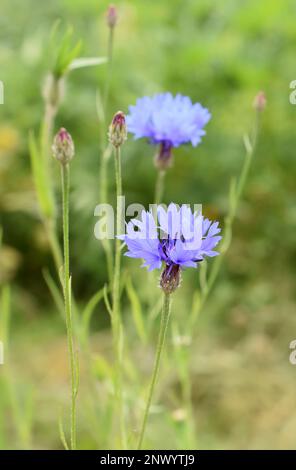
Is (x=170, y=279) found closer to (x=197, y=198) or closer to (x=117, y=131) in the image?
(x=117, y=131)

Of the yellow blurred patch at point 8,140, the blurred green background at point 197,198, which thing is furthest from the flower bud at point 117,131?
the yellow blurred patch at point 8,140

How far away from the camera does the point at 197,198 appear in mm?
1572

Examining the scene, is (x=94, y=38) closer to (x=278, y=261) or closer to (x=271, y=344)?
(x=278, y=261)

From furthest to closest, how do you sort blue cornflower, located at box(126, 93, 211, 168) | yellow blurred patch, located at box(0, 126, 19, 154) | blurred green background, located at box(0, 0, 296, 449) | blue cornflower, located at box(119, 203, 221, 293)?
yellow blurred patch, located at box(0, 126, 19, 154) → blurred green background, located at box(0, 0, 296, 449) → blue cornflower, located at box(126, 93, 211, 168) → blue cornflower, located at box(119, 203, 221, 293)

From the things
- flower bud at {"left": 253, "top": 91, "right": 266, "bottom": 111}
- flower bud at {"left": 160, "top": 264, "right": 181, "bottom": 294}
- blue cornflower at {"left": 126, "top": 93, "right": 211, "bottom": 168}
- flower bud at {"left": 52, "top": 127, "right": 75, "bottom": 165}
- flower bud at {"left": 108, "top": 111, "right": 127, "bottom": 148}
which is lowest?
flower bud at {"left": 160, "top": 264, "right": 181, "bottom": 294}

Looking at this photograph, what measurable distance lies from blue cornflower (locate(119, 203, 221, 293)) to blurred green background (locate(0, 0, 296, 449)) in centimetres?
80

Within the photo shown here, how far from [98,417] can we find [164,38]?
109 cm

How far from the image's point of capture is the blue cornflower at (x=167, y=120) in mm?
690

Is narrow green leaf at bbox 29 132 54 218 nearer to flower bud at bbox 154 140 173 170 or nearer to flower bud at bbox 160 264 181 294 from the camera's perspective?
flower bud at bbox 154 140 173 170

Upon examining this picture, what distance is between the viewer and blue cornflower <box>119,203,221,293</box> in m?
0.50

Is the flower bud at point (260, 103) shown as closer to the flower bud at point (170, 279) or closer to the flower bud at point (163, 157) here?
the flower bud at point (163, 157)

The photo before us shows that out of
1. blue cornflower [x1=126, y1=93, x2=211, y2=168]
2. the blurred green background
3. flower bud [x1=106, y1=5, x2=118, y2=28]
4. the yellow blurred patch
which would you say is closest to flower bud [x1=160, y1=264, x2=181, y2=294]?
blue cornflower [x1=126, y1=93, x2=211, y2=168]

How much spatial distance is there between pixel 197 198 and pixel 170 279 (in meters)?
1.07

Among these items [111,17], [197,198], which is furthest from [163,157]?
[197,198]
